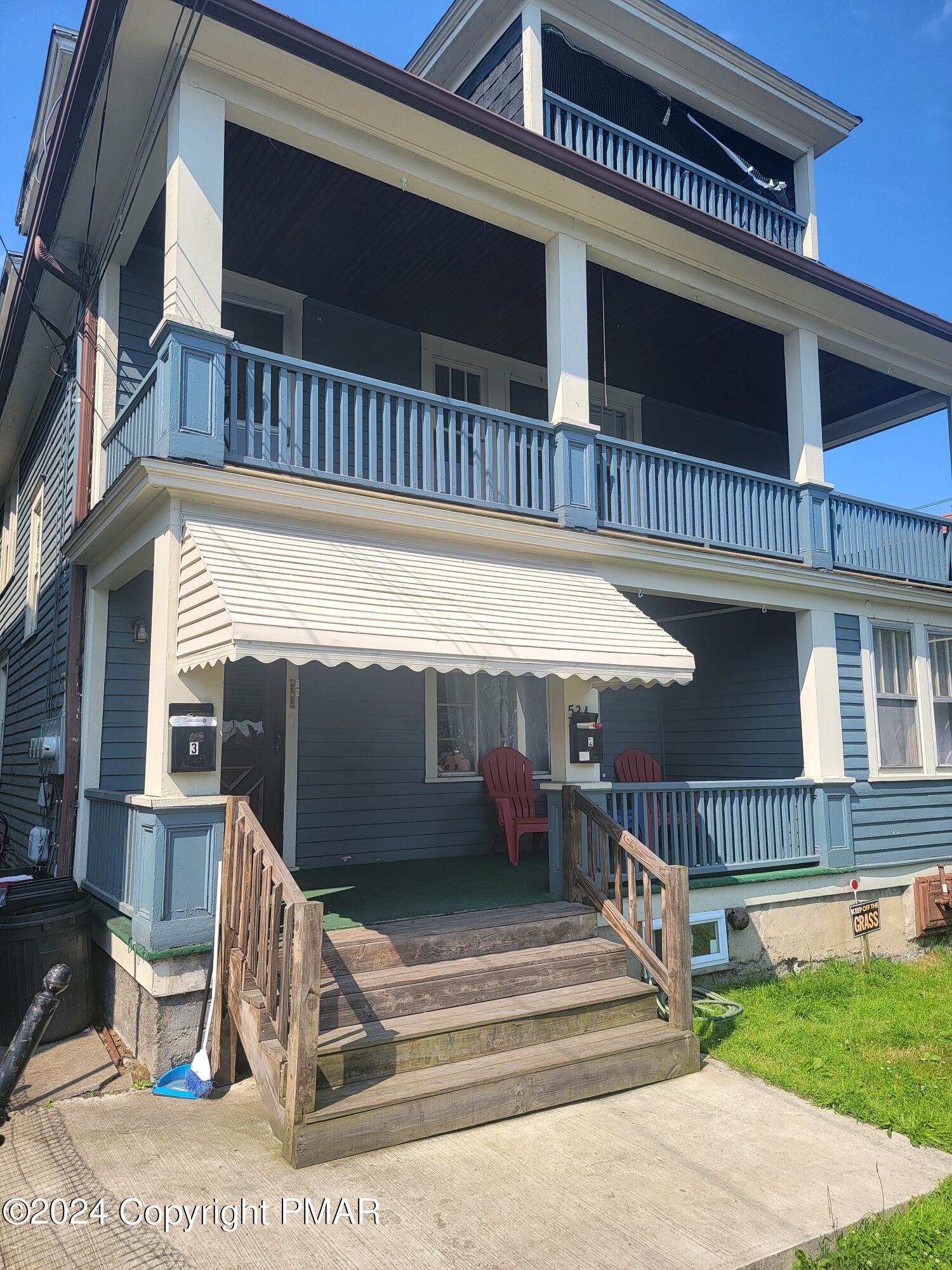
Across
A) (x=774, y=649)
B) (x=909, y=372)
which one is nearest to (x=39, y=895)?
(x=774, y=649)

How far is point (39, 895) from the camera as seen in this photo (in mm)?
6129

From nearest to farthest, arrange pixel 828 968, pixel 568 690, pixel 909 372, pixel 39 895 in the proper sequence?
pixel 39 895
pixel 568 690
pixel 828 968
pixel 909 372

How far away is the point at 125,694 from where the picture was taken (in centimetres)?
719

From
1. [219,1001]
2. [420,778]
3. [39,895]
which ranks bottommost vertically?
[219,1001]

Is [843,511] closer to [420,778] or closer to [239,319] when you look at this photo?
[420,778]

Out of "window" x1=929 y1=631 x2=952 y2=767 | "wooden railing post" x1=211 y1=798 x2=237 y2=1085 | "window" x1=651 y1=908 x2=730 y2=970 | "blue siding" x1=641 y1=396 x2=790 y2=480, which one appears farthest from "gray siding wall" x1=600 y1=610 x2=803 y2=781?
"wooden railing post" x1=211 y1=798 x2=237 y2=1085

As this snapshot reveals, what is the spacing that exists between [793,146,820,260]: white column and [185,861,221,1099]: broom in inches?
368

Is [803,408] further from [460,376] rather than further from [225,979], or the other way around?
[225,979]

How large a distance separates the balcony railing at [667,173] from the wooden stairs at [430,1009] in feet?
20.7

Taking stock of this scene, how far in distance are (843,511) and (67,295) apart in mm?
8140

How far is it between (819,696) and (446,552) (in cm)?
451

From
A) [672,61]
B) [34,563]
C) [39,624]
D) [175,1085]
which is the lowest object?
[175,1085]

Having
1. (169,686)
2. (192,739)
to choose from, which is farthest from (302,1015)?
(169,686)

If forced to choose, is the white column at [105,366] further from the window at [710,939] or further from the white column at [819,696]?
the white column at [819,696]
